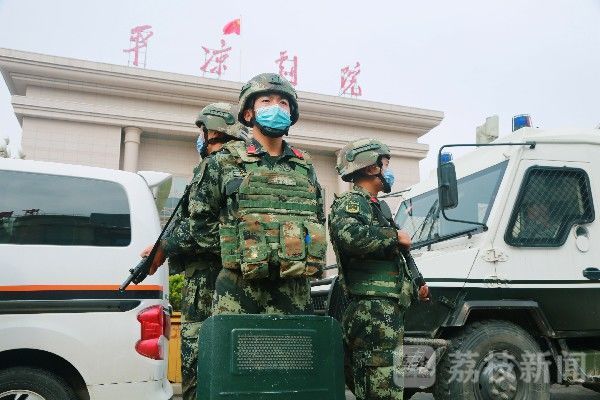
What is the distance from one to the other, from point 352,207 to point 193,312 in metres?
1.11

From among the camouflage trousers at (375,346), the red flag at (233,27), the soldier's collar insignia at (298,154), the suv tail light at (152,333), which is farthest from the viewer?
the red flag at (233,27)

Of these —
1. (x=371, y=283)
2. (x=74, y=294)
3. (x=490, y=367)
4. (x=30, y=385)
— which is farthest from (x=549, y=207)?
(x=30, y=385)

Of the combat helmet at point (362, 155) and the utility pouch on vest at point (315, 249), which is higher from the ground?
the combat helmet at point (362, 155)

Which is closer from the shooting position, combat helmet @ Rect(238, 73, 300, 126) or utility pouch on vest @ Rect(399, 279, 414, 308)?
combat helmet @ Rect(238, 73, 300, 126)

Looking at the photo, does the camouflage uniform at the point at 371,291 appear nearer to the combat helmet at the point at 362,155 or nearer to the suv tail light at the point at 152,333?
the combat helmet at the point at 362,155

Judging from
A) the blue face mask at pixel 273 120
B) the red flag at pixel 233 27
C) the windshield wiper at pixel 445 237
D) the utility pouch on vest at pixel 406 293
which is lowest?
the utility pouch on vest at pixel 406 293

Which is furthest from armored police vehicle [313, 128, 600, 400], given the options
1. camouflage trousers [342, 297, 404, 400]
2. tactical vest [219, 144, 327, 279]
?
tactical vest [219, 144, 327, 279]

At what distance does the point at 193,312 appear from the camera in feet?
10.0

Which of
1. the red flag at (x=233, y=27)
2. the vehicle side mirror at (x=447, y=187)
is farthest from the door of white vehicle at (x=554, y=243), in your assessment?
the red flag at (x=233, y=27)

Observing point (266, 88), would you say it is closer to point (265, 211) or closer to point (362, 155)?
point (265, 211)

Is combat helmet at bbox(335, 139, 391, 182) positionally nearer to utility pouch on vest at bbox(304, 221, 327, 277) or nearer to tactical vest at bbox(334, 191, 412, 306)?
tactical vest at bbox(334, 191, 412, 306)

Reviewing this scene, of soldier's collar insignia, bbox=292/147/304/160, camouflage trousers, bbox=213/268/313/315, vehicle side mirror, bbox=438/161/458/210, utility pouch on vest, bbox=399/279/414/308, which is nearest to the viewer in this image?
camouflage trousers, bbox=213/268/313/315

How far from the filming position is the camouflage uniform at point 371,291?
297 centimetres

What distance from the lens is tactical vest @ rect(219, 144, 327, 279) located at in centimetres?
233
